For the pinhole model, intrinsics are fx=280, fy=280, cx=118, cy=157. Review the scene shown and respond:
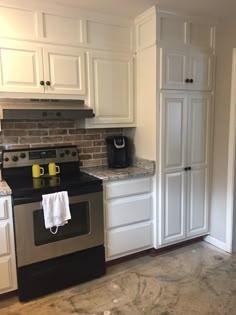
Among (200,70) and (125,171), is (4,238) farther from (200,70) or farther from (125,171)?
(200,70)

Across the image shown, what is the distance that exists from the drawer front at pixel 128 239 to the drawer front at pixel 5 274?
876mm

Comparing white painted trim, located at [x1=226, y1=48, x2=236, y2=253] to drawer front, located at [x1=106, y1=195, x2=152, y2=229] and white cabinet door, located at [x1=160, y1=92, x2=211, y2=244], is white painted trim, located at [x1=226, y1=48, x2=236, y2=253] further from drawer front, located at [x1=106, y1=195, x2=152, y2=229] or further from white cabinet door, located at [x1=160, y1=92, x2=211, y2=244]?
drawer front, located at [x1=106, y1=195, x2=152, y2=229]

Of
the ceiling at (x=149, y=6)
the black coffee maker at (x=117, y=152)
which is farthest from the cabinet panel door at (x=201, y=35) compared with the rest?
the black coffee maker at (x=117, y=152)

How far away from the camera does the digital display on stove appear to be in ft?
8.70

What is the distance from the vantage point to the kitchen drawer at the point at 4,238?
2111 millimetres

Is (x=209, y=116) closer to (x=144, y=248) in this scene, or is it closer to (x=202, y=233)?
(x=202, y=233)

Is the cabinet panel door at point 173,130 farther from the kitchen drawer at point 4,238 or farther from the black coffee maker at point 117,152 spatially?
the kitchen drawer at point 4,238

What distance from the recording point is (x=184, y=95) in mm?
2783

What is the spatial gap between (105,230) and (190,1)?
2139 millimetres

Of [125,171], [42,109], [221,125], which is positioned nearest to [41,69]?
[42,109]

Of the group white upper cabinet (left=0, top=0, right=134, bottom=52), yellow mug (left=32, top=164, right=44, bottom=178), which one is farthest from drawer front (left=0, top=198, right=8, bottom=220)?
white upper cabinet (left=0, top=0, right=134, bottom=52)

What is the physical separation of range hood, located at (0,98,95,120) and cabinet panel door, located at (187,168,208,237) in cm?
130

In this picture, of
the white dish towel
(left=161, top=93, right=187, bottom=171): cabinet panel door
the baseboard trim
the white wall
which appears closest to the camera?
the white dish towel

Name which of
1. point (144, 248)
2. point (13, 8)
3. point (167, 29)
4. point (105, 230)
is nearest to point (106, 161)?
point (105, 230)
